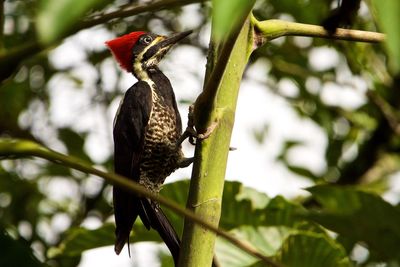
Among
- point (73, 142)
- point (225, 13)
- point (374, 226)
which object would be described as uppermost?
point (225, 13)

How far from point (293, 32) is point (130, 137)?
5.62 ft

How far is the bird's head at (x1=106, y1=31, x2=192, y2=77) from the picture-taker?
11.5 ft

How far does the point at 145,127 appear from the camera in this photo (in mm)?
3271

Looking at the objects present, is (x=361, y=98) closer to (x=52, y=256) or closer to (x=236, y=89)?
(x=52, y=256)

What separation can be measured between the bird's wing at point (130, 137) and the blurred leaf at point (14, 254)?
1.85m

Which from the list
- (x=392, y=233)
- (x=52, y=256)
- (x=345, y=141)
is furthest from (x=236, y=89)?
(x=345, y=141)

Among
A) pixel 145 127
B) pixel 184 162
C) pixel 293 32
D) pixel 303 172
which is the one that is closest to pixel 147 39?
pixel 145 127

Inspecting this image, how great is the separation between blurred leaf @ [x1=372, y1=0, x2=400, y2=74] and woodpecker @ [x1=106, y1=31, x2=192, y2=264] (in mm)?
2233

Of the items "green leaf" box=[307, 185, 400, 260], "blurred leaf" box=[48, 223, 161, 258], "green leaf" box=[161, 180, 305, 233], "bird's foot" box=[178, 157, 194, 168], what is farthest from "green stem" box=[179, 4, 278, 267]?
"bird's foot" box=[178, 157, 194, 168]

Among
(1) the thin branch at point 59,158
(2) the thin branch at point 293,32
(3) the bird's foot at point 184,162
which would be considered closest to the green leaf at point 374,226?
(1) the thin branch at point 59,158

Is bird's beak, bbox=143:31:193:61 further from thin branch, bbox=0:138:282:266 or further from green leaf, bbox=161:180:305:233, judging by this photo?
thin branch, bbox=0:138:282:266

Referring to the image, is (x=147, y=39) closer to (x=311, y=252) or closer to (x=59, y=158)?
(x=311, y=252)

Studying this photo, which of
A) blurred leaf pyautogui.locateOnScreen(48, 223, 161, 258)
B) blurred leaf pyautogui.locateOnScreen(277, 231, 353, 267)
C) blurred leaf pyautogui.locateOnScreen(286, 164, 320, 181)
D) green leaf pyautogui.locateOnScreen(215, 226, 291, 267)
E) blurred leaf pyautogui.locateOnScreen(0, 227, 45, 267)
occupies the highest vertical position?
blurred leaf pyautogui.locateOnScreen(0, 227, 45, 267)

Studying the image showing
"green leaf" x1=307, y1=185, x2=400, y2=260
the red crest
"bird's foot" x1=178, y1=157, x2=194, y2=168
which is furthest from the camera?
the red crest
